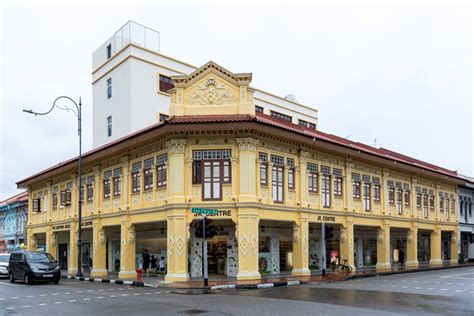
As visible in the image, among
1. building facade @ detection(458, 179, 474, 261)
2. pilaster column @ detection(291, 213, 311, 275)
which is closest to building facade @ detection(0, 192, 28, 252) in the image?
pilaster column @ detection(291, 213, 311, 275)

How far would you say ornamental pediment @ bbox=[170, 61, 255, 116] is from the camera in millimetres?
26312

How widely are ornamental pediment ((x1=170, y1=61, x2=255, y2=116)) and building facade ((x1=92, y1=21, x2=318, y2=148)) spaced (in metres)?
13.4

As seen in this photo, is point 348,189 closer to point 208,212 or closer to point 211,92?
point 211,92

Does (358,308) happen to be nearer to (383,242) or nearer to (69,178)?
(383,242)

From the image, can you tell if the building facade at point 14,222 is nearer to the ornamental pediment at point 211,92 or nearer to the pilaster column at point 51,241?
the pilaster column at point 51,241

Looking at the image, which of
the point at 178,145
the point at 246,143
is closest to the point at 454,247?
the point at 246,143

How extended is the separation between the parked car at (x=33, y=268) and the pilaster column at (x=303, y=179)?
1324 cm

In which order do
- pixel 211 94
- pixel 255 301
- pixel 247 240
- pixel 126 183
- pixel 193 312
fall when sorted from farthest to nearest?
pixel 126 183 → pixel 211 94 → pixel 247 240 → pixel 255 301 → pixel 193 312

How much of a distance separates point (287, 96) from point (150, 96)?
19.8m

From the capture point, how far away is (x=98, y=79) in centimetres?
4475

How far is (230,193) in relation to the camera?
25.8 metres

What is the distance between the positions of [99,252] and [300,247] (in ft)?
41.0

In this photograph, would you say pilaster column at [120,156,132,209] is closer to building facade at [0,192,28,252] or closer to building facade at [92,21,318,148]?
building facade at [92,21,318,148]

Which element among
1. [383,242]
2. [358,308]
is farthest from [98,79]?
[358,308]
